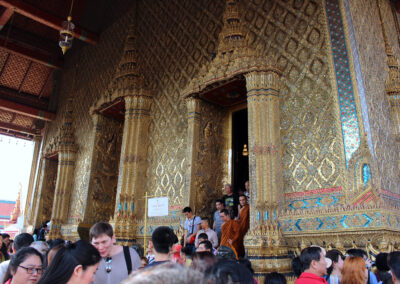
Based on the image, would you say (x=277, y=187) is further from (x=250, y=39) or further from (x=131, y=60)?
(x=131, y=60)

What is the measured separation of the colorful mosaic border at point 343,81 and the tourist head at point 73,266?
4807 millimetres

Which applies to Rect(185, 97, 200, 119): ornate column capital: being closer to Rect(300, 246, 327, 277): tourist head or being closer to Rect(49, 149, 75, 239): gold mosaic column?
Rect(300, 246, 327, 277): tourist head

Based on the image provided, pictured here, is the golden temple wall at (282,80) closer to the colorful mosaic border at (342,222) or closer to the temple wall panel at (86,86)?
the temple wall panel at (86,86)

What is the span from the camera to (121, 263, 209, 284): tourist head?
87 centimetres

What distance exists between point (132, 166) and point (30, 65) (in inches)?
437

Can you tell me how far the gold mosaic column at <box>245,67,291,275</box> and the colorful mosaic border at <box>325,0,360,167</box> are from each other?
121 centimetres

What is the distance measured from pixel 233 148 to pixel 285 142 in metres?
2.46

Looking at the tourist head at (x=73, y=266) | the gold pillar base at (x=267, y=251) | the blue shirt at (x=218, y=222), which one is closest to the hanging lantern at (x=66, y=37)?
the blue shirt at (x=218, y=222)

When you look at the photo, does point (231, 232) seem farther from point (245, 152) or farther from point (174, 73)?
point (174, 73)

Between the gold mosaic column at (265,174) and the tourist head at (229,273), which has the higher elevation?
the gold mosaic column at (265,174)

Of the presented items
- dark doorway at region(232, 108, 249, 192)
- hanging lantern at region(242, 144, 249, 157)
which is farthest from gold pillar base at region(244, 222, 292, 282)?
hanging lantern at region(242, 144, 249, 157)

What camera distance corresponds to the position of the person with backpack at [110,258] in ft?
8.59

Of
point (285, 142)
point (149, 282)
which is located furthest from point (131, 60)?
point (149, 282)

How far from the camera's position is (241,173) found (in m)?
10.3
